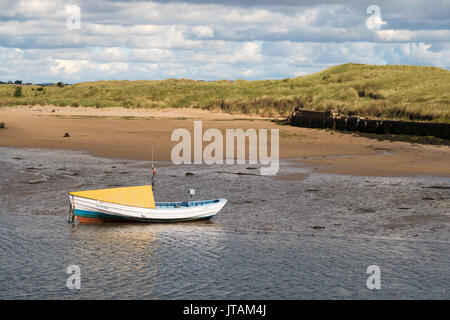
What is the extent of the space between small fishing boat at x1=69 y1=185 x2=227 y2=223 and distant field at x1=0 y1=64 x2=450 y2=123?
35.9 meters

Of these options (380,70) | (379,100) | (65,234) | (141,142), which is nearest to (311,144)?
(141,142)

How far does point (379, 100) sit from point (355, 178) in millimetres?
36838

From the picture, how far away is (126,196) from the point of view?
22938 millimetres

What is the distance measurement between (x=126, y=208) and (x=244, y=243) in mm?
4812

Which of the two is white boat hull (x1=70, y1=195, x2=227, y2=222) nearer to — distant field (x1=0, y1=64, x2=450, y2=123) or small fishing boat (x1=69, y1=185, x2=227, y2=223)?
small fishing boat (x1=69, y1=185, x2=227, y2=223)

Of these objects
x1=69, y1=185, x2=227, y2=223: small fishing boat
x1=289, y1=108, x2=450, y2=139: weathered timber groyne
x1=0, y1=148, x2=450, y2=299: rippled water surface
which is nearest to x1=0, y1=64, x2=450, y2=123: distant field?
x1=289, y1=108, x2=450, y2=139: weathered timber groyne

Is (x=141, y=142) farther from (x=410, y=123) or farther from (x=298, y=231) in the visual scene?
(x=298, y=231)

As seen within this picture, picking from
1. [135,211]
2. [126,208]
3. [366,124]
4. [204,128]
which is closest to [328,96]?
[366,124]

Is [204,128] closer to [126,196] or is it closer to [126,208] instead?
[126,196]

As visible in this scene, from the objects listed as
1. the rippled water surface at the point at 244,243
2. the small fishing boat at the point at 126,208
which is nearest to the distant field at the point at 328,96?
the rippled water surface at the point at 244,243

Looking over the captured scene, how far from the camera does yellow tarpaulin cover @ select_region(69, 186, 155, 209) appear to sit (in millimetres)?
22844

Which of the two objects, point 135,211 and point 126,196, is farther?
point 126,196

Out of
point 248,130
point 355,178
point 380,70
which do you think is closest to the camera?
point 355,178
